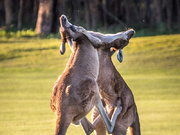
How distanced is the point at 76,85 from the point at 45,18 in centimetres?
2221

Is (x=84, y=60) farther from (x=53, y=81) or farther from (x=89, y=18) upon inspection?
(x=89, y=18)

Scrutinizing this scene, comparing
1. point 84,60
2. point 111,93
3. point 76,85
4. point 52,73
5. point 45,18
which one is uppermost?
point 84,60

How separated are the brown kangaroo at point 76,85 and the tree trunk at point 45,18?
21462 millimetres

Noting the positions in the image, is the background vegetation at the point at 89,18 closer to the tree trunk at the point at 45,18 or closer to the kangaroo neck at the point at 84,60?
the tree trunk at the point at 45,18

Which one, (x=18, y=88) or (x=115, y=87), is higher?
(x=115, y=87)

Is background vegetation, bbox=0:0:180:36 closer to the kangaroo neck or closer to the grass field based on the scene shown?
the grass field

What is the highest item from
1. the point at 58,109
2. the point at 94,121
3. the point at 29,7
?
the point at 58,109

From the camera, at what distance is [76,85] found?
12.3 feet

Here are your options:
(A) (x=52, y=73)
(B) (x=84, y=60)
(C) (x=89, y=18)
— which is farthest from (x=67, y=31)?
(C) (x=89, y=18)

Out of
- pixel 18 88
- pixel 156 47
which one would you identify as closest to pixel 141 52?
pixel 156 47

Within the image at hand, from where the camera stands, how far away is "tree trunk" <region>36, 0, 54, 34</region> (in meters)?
25.5

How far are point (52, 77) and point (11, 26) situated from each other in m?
13.0

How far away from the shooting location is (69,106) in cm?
366

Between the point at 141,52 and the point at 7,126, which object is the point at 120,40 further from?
the point at 141,52
